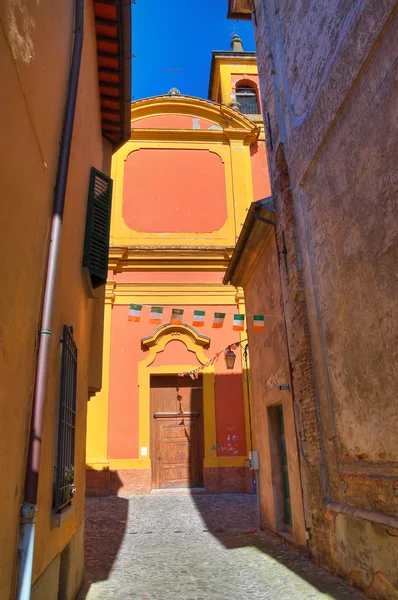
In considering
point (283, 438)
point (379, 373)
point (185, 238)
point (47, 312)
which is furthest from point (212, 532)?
point (185, 238)

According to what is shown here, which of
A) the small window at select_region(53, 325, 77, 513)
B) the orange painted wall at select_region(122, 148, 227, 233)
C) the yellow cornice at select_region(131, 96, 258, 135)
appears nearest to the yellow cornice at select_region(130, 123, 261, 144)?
the yellow cornice at select_region(131, 96, 258, 135)

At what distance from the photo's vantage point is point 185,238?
54.6 feet

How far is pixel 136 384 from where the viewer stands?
1448 cm

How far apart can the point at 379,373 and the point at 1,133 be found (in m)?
3.78

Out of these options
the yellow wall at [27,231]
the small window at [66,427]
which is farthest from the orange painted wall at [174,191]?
the small window at [66,427]

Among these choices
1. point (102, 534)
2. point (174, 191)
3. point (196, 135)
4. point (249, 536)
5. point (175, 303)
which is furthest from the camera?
point (196, 135)

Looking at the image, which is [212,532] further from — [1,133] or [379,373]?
[1,133]

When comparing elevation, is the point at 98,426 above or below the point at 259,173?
below

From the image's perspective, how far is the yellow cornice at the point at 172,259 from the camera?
51.8ft

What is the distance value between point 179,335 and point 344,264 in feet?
33.3

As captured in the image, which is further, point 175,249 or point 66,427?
point 175,249

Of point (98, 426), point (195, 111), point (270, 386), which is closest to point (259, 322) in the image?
point (270, 386)

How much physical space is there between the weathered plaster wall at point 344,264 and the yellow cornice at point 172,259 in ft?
28.5

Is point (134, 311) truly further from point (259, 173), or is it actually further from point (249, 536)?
point (259, 173)
